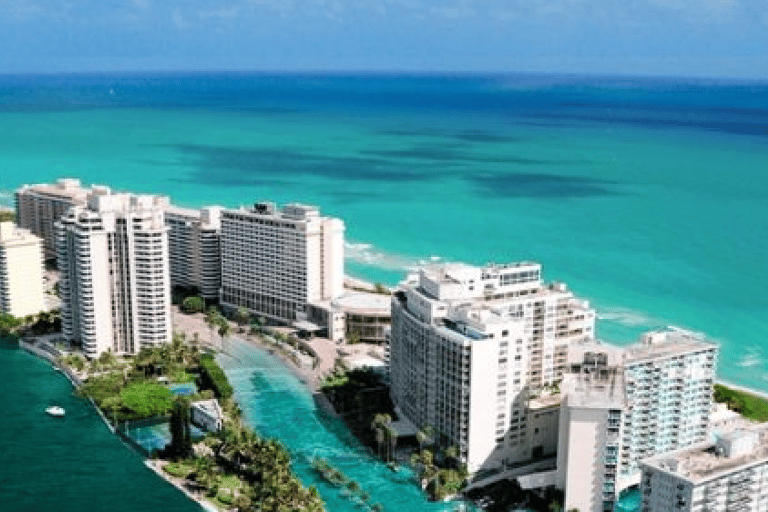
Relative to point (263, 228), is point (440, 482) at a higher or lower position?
lower

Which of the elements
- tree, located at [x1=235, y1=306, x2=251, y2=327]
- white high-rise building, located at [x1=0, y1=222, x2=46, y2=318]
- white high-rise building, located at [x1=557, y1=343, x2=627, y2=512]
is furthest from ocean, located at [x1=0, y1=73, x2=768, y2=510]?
white high-rise building, located at [x1=0, y1=222, x2=46, y2=318]

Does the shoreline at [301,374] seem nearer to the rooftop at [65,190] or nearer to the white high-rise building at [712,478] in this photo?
the white high-rise building at [712,478]

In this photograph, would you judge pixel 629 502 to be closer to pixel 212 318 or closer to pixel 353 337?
pixel 353 337

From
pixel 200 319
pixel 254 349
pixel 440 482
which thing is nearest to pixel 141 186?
pixel 200 319

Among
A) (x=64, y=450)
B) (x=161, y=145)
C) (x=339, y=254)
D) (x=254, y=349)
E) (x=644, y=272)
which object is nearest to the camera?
(x=64, y=450)

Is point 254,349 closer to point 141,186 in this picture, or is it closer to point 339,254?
point 339,254

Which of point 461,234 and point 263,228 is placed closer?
point 263,228
